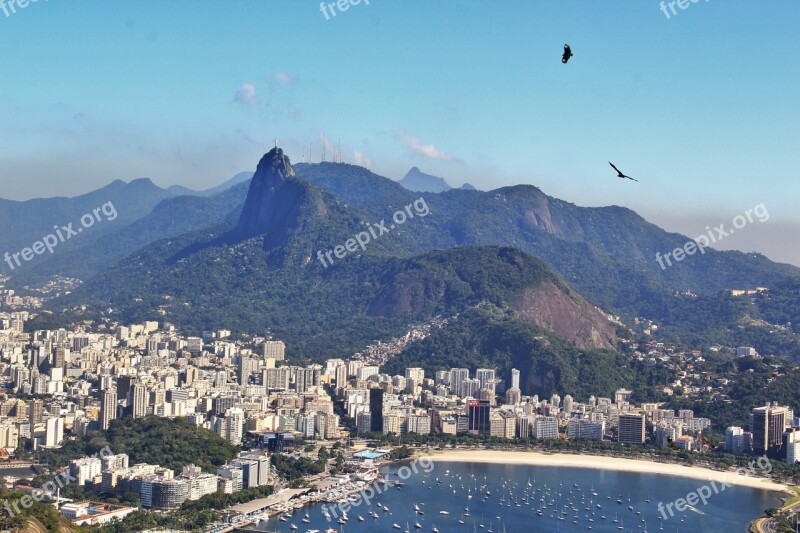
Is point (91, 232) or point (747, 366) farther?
point (91, 232)

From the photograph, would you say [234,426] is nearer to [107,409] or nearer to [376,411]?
[107,409]

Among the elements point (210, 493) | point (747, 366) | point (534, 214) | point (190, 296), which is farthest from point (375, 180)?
point (210, 493)

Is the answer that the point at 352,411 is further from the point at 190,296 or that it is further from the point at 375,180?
the point at 375,180

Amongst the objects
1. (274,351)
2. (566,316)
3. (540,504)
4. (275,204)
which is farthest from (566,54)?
(275,204)

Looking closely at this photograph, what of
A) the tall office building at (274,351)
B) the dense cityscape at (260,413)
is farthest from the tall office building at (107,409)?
the tall office building at (274,351)

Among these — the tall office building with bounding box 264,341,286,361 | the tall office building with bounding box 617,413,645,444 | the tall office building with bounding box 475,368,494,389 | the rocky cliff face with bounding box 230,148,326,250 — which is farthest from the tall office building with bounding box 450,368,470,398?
the rocky cliff face with bounding box 230,148,326,250

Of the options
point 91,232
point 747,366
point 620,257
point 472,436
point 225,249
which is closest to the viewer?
point 472,436

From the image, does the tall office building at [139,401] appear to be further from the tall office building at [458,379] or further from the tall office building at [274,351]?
the tall office building at [274,351]

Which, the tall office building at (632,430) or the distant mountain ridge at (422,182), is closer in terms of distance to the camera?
the tall office building at (632,430)
